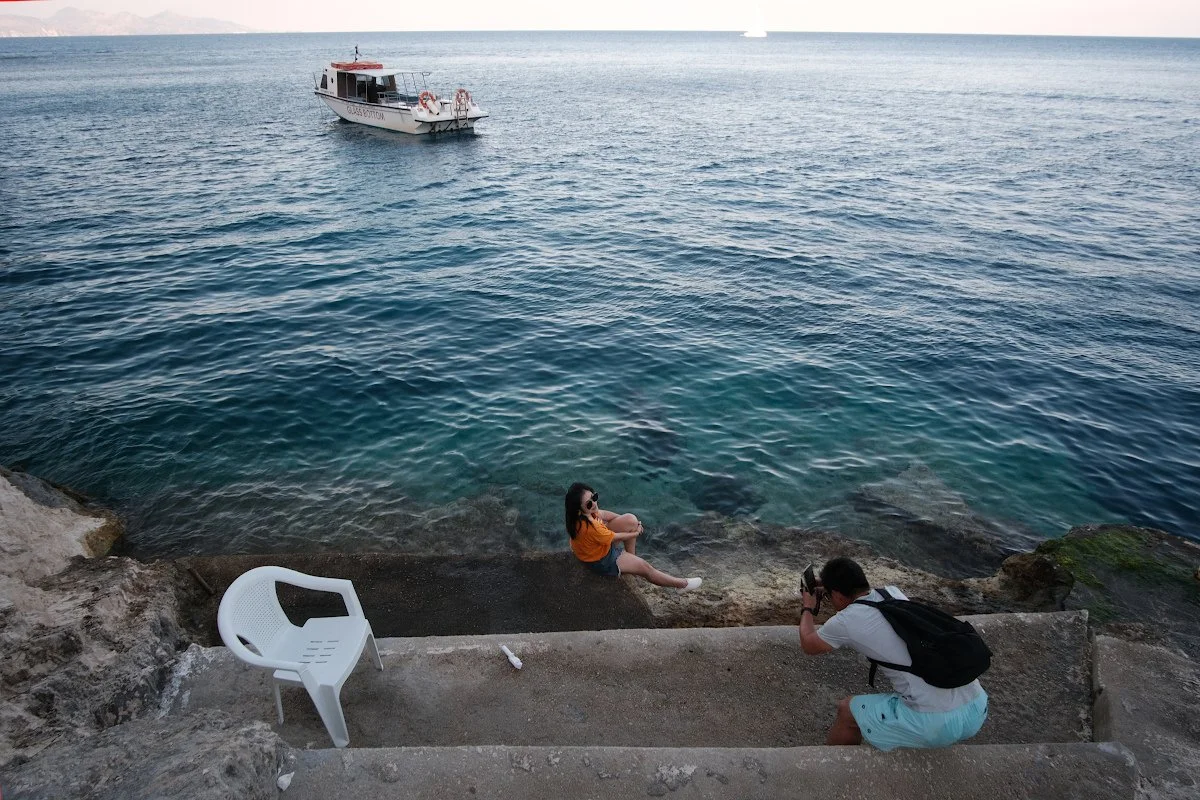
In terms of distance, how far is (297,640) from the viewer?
500 cm

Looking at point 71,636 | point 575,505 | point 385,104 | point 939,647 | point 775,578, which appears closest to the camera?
point 939,647

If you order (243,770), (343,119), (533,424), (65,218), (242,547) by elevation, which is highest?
(343,119)

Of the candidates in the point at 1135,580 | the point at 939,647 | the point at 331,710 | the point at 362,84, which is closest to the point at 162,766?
the point at 331,710

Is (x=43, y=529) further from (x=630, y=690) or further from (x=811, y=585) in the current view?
(x=811, y=585)

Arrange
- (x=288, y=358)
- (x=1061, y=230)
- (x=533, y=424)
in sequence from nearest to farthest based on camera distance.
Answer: (x=533, y=424)
(x=288, y=358)
(x=1061, y=230)

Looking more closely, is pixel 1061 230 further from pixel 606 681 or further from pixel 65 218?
pixel 65 218

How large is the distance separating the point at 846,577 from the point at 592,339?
33.9ft

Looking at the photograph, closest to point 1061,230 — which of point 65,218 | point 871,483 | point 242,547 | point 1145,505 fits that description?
point 1145,505

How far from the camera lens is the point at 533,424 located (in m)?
11.3

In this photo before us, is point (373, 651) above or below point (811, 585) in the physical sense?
below

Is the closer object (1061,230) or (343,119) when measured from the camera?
(1061,230)

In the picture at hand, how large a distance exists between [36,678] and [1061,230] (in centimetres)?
2426

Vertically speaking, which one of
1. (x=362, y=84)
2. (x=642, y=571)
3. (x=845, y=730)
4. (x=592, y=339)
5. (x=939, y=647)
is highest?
(x=362, y=84)

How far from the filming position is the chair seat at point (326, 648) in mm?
4582
